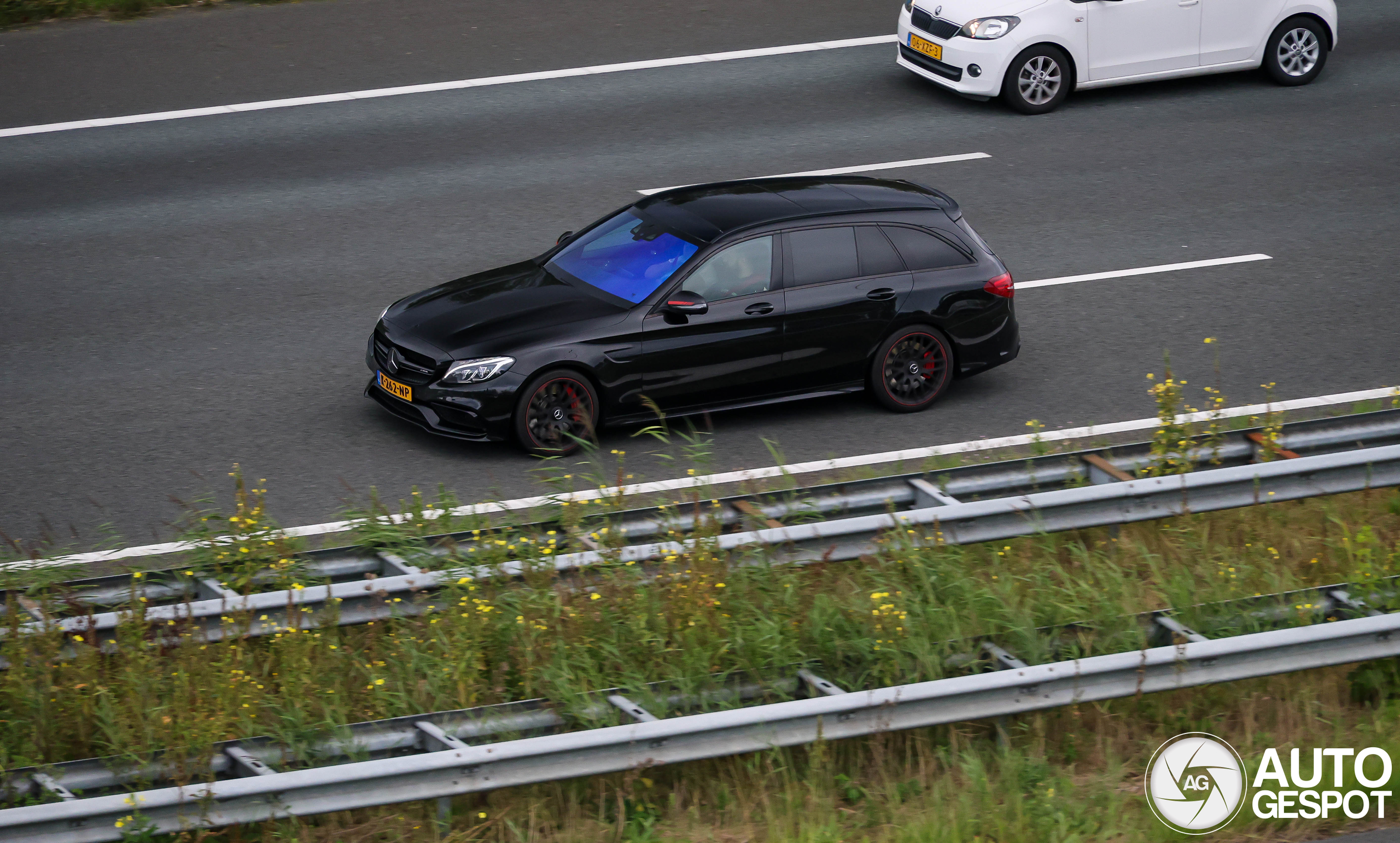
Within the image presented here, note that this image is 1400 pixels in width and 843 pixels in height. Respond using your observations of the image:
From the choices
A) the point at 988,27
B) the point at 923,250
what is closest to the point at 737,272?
the point at 923,250

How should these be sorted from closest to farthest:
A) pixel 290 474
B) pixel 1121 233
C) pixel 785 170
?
pixel 290 474 < pixel 1121 233 < pixel 785 170

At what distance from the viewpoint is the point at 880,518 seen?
7227 mm

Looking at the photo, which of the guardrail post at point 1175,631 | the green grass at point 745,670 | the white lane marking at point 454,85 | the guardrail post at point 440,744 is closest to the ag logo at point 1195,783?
the green grass at point 745,670

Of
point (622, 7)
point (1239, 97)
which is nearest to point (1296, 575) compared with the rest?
point (1239, 97)

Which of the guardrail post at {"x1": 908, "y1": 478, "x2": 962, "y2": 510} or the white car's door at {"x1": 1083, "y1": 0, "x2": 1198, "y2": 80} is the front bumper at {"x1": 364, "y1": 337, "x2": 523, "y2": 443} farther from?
the white car's door at {"x1": 1083, "y1": 0, "x2": 1198, "y2": 80}

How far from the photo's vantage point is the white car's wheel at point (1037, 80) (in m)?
15.9

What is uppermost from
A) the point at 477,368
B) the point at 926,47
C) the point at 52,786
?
the point at 926,47

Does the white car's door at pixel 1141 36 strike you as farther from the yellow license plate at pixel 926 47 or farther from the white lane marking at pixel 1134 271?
the white lane marking at pixel 1134 271

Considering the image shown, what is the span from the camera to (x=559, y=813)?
5.95 meters

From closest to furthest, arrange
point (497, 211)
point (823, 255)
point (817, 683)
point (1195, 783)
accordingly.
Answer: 1. point (1195, 783)
2. point (817, 683)
3. point (823, 255)
4. point (497, 211)

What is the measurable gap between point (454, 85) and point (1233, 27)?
8.73 meters

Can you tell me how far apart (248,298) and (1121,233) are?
7.50 metres

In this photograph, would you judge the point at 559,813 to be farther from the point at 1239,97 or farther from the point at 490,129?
the point at 1239,97

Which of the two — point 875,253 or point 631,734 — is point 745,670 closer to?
point 631,734
